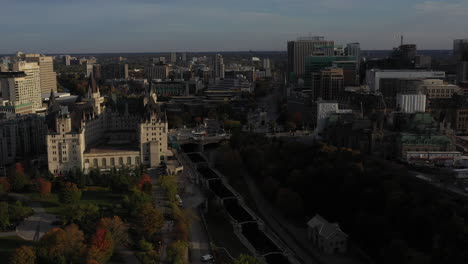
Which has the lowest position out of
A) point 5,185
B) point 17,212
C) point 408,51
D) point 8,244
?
point 8,244

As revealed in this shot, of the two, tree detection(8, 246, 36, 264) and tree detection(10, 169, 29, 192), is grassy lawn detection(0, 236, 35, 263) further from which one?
tree detection(10, 169, 29, 192)

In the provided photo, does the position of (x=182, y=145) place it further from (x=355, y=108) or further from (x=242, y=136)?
(x=355, y=108)

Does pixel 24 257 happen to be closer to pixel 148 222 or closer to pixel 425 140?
pixel 148 222

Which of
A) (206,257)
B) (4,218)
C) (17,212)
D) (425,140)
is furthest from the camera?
(425,140)

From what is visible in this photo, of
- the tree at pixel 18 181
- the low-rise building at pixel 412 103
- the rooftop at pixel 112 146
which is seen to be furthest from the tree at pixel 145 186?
the low-rise building at pixel 412 103

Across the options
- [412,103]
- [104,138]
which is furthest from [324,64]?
→ [104,138]
